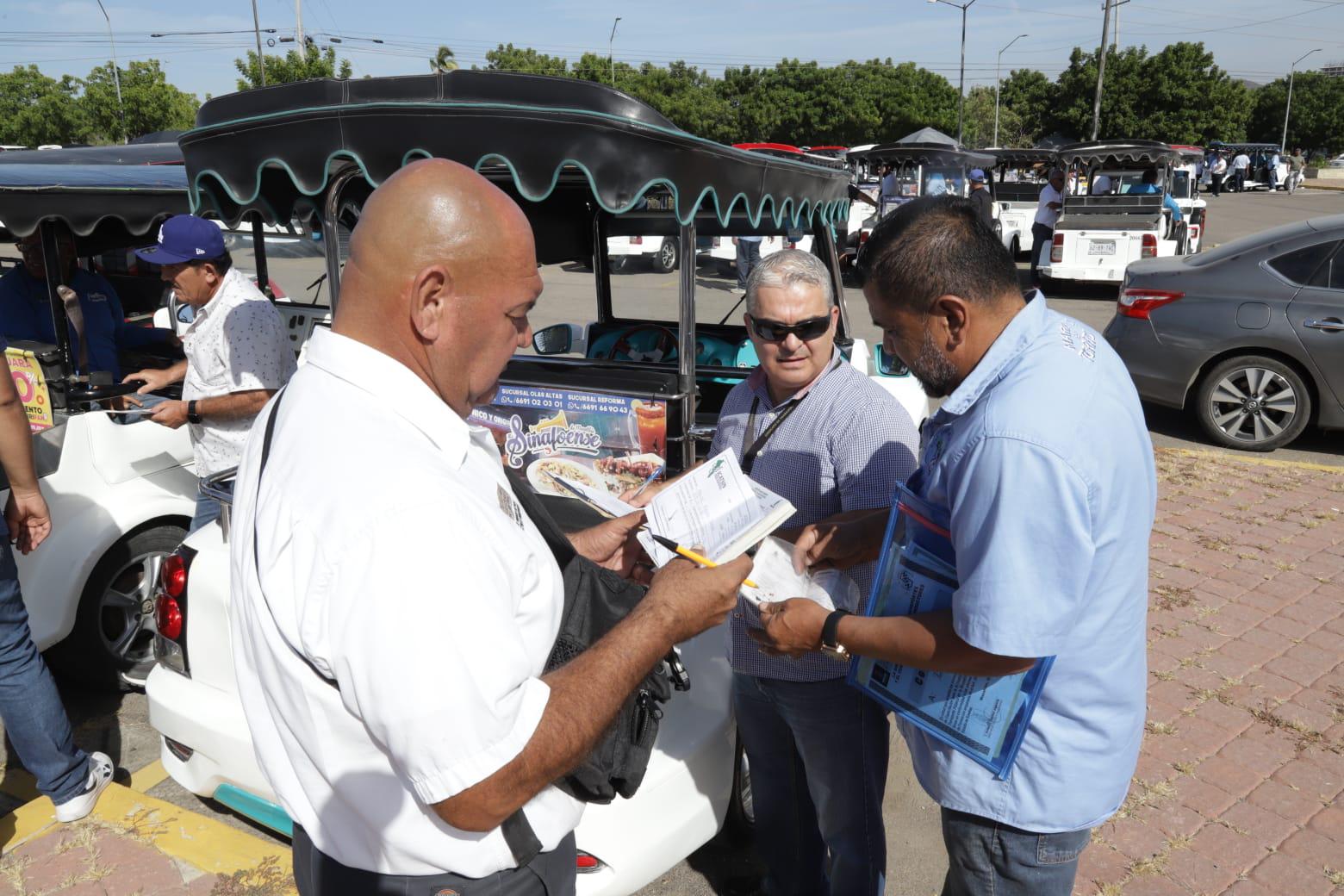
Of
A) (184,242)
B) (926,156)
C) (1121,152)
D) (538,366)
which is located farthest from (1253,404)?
(926,156)

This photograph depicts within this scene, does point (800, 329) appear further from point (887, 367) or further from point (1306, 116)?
point (1306, 116)

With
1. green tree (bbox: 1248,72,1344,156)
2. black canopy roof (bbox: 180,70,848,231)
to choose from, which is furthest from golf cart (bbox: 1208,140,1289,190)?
black canopy roof (bbox: 180,70,848,231)

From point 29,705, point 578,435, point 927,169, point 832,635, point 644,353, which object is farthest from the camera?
point 927,169

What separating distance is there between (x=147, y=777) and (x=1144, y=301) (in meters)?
7.46

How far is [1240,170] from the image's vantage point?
43125 mm

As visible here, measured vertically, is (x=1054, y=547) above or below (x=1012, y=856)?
above

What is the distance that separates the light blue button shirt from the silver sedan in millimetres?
6480

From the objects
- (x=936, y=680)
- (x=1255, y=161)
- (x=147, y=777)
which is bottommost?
(x=147, y=777)

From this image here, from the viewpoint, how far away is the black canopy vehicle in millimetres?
2912

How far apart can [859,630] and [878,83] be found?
56118 mm

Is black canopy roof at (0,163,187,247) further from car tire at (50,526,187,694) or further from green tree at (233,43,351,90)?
green tree at (233,43,351,90)

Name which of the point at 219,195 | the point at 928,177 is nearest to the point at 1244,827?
the point at 219,195

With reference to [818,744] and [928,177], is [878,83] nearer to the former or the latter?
[928,177]

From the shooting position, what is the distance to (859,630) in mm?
1939
